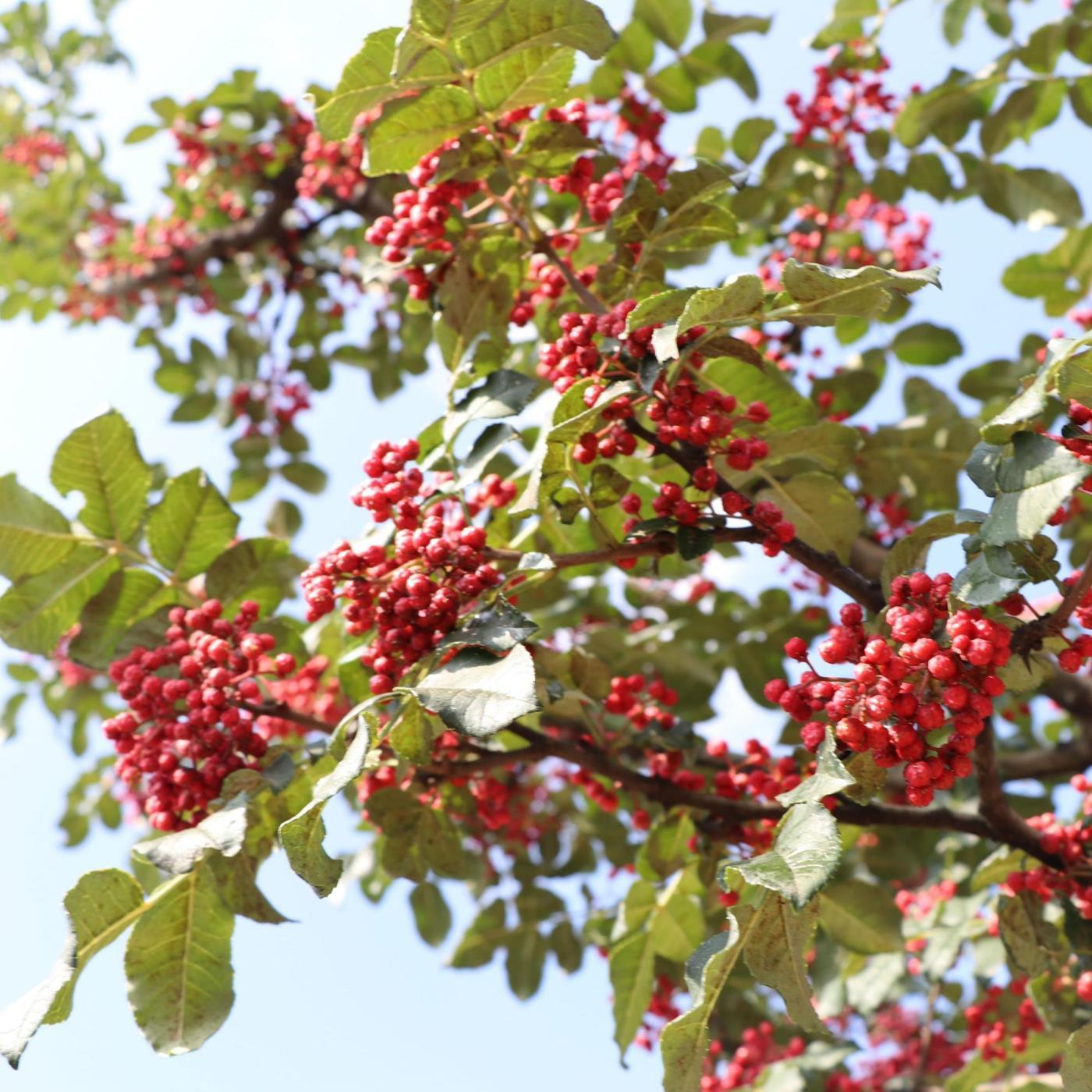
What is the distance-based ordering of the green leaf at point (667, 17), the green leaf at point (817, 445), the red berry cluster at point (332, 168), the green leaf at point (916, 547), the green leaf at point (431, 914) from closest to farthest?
1. the green leaf at point (916, 547)
2. the green leaf at point (817, 445)
3. the green leaf at point (667, 17)
4. the green leaf at point (431, 914)
5. the red berry cluster at point (332, 168)

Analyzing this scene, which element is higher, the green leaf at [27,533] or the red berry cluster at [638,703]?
the red berry cluster at [638,703]

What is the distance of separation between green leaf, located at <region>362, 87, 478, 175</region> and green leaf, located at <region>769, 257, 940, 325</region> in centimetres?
76

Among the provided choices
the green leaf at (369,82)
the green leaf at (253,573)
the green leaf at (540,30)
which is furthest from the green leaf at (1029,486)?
the green leaf at (253,573)

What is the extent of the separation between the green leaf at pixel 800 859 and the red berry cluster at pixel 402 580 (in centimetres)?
64

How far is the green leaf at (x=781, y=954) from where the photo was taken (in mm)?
1336

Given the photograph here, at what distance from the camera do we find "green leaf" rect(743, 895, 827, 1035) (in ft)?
4.38

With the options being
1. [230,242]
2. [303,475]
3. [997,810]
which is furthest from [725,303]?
[230,242]

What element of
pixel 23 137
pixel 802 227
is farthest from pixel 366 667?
pixel 23 137

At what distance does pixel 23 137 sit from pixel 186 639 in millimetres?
5500

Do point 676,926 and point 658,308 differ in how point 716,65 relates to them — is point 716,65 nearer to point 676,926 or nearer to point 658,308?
point 658,308

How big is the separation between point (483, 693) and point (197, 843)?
0.51m

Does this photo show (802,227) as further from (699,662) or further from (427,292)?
(427,292)

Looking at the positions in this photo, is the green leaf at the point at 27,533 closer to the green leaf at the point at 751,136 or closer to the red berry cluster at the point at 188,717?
the red berry cluster at the point at 188,717

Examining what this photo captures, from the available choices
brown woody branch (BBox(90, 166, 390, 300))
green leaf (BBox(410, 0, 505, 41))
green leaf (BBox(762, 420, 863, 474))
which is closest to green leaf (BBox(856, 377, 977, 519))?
green leaf (BBox(762, 420, 863, 474))
